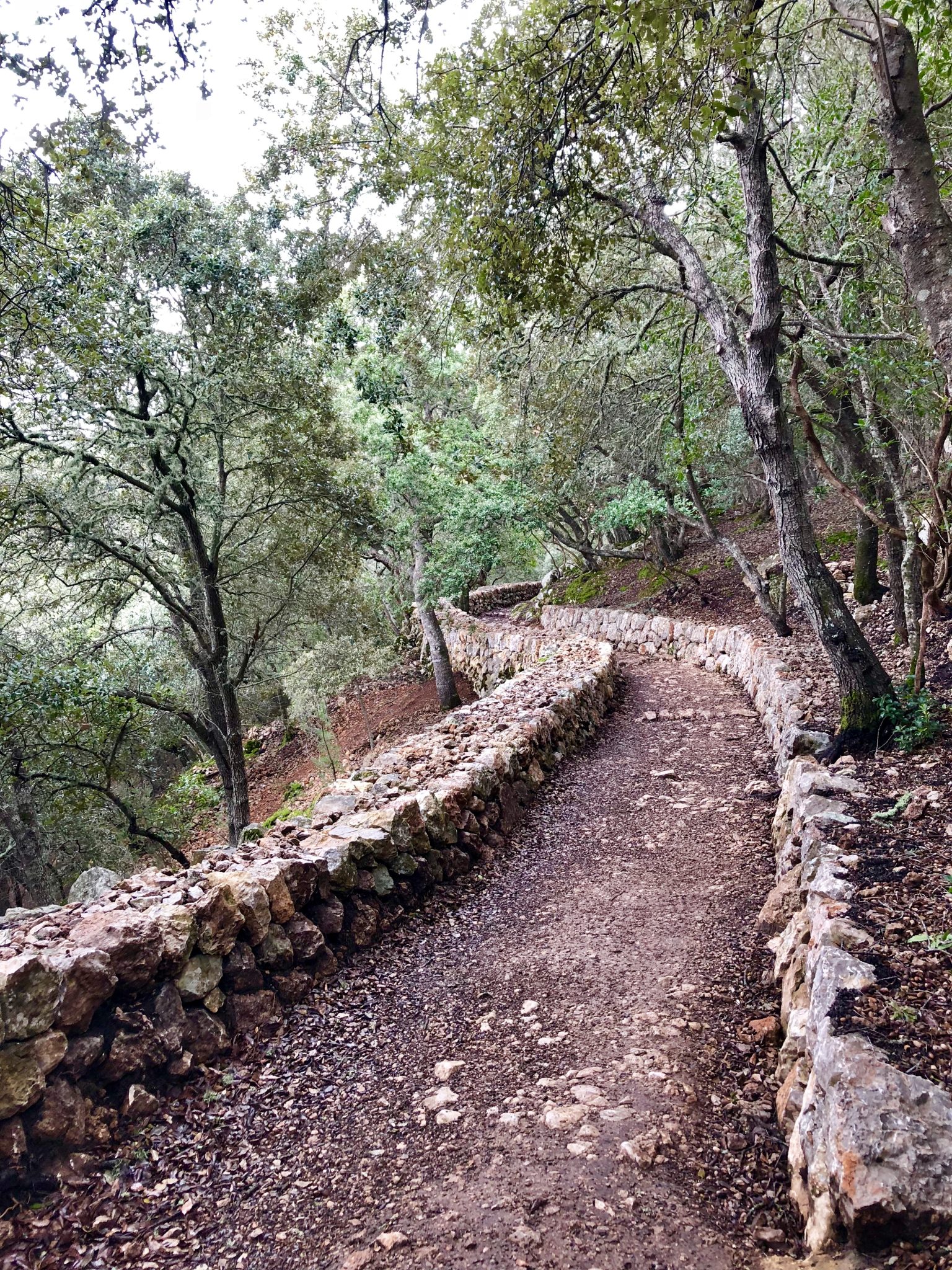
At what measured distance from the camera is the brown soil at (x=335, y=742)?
43.7ft

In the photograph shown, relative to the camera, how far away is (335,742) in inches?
555

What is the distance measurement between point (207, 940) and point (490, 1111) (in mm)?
1486

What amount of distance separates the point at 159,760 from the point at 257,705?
3.24 metres

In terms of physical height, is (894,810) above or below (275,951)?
above

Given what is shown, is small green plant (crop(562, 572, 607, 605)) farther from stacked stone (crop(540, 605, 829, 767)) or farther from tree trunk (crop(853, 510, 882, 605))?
tree trunk (crop(853, 510, 882, 605))

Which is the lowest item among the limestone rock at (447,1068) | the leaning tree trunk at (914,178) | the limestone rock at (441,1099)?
the limestone rock at (447,1068)

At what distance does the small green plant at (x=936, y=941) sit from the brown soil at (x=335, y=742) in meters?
10.2

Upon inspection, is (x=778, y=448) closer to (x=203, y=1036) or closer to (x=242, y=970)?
(x=242, y=970)

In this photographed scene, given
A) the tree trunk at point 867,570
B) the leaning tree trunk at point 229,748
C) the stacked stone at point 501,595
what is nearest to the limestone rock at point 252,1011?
the leaning tree trunk at point 229,748

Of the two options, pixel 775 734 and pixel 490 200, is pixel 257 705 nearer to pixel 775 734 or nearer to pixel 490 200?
pixel 775 734

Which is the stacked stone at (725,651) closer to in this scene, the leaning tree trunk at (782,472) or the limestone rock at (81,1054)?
the leaning tree trunk at (782,472)

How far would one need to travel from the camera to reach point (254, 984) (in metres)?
3.52

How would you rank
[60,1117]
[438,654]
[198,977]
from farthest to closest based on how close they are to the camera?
[438,654] < [198,977] < [60,1117]

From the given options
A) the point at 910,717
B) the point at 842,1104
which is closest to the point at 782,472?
the point at 910,717
